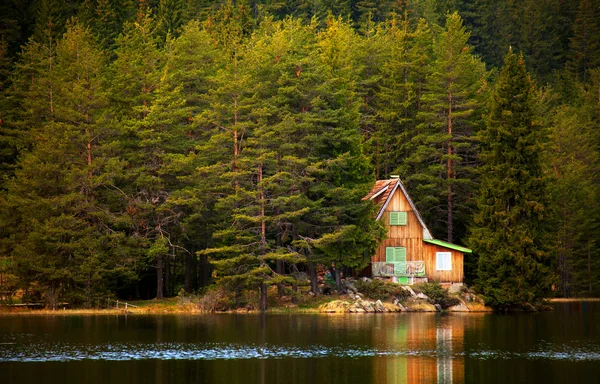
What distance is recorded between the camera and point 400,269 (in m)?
66.9

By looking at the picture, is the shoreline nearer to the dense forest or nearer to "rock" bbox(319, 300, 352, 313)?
"rock" bbox(319, 300, 352, 313)

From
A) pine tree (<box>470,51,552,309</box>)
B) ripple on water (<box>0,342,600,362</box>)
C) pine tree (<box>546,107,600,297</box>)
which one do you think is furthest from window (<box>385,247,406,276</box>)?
ripple on water (<box>0,342,600,362</box>)

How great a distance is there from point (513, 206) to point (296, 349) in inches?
1113

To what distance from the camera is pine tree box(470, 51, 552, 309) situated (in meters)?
61.7

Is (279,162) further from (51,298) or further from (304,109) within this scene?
(51,298)

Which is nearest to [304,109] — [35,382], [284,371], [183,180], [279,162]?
[279,162]

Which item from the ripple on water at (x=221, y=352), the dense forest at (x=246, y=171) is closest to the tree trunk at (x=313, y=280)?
the dense forest at (x=246, y=171)

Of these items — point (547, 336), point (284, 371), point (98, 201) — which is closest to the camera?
point (284, 371)

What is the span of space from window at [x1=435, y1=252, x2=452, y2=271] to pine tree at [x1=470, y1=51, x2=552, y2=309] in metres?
2.81

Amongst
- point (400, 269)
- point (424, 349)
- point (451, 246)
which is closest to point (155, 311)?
point (400, 269)

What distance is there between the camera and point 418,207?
73.8m

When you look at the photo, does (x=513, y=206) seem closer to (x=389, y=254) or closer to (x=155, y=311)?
(x=389, y=254)

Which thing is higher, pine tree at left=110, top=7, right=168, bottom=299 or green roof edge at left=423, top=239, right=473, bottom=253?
pine tree at left=110, top=7, right=168, bottom=299

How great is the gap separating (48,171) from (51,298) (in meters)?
8.57
